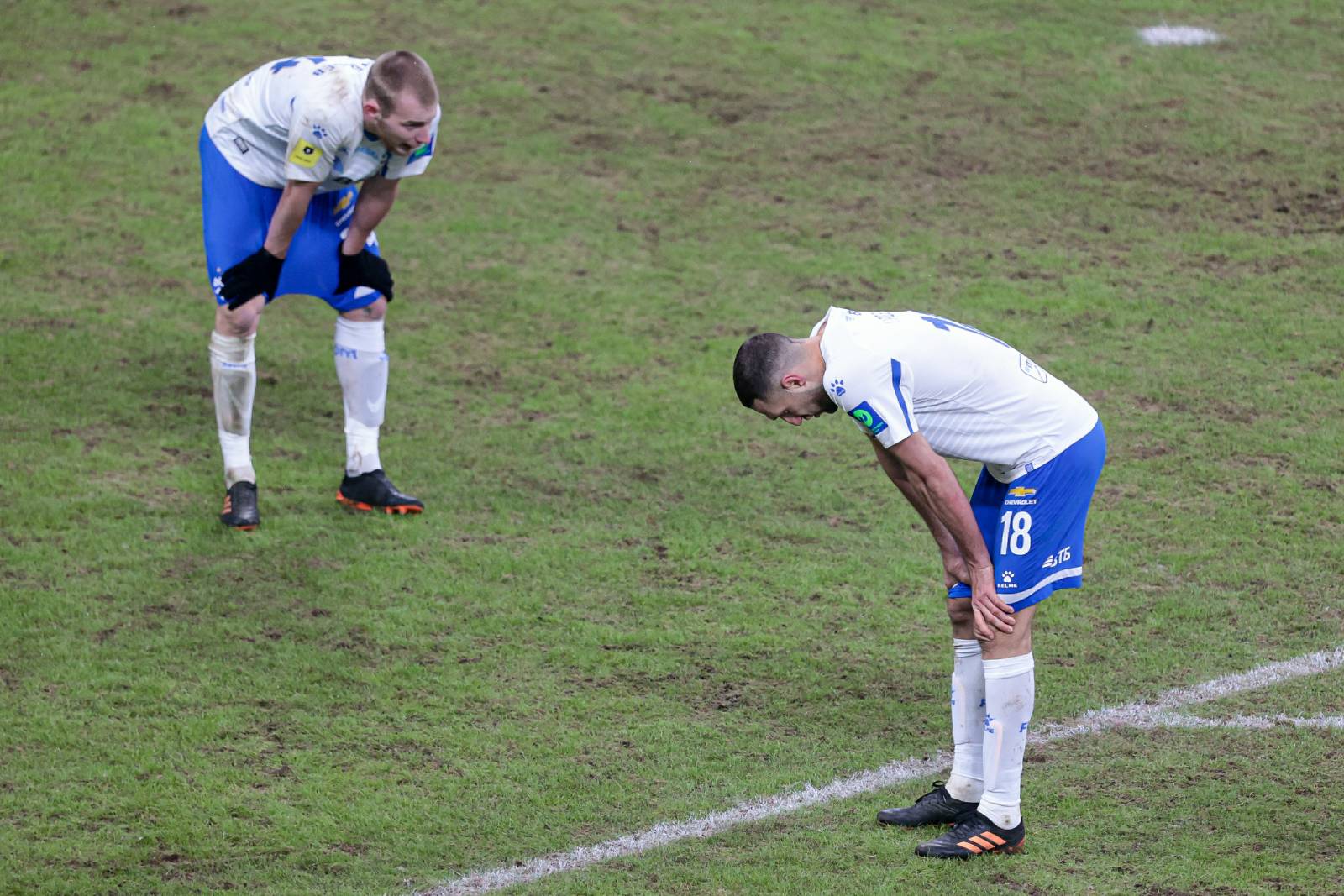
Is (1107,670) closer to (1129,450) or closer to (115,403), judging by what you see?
(1129,450)

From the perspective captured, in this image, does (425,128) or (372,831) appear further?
(425,128)

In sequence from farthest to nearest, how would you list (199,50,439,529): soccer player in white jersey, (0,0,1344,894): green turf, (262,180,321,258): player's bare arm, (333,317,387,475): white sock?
A: (333,317,387,475): white sock → (262,180,321,258): player's bare arm → (199,50,439,529): soccer player in white jersey → (0,0,1344,894): green turf

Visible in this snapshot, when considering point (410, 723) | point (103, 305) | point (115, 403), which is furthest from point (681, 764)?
point (103, 305)

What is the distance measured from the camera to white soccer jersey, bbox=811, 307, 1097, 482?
13.2 ft

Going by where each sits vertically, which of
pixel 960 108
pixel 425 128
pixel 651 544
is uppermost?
pixel 425 128

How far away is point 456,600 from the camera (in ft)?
19.8

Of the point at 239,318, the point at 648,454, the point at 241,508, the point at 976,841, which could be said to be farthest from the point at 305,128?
the point at 976,841

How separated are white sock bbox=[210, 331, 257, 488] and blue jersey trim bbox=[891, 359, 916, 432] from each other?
367cm

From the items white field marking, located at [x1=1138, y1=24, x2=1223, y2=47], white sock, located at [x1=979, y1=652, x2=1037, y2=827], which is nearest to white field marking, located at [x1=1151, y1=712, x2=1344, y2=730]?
white sock, located at [x1=979, y1=652, x2=1037, y2=827]

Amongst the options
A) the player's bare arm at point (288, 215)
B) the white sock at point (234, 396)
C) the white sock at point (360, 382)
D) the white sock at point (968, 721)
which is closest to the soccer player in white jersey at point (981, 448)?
the white sock at point (968, 721)

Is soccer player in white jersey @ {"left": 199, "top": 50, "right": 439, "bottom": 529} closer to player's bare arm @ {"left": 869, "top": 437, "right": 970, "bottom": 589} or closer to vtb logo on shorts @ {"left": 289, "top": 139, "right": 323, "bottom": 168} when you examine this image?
vtb logo on shorts @ {"left": 289, "top": 139, "right": 323, "bottom": 168}

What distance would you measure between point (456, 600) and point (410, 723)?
92 cm

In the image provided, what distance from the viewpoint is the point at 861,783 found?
475cm

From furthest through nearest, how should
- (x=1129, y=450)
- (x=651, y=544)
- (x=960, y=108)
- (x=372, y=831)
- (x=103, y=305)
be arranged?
1. (x=960, y=108)
2. (x=103, y=305)
3. (x=1129, y=450)
4. (x=651, y=544)
5. (x=372, y=831)
